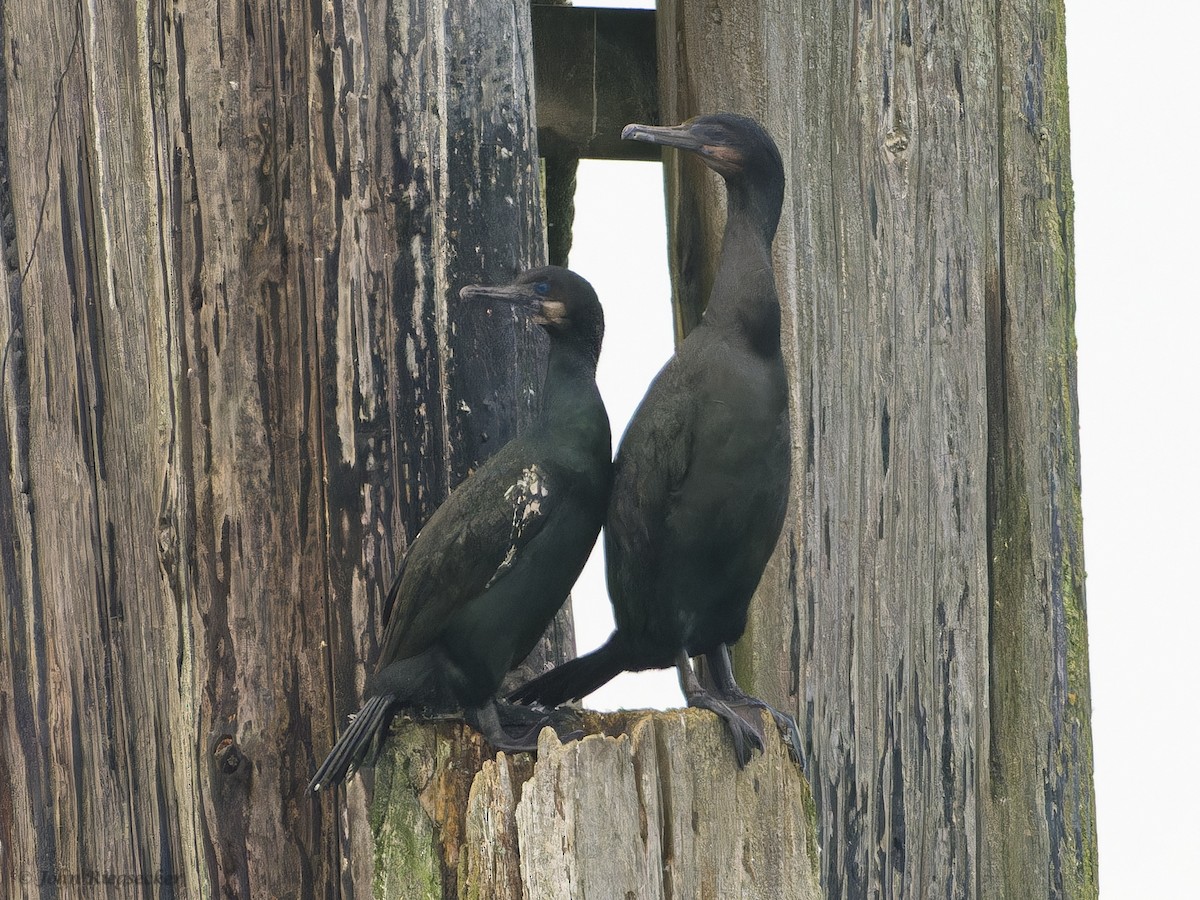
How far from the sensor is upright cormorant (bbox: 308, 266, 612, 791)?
2.81m

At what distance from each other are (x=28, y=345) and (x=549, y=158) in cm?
131

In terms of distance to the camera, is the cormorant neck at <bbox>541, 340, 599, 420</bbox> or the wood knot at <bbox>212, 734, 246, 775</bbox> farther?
the wood knot at <bbox>212, 734, 246, 775</bbox>

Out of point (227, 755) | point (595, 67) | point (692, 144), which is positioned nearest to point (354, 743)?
point (227, 755)

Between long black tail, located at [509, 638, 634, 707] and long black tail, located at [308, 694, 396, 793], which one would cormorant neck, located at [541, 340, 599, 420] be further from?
long black tail, located at [308, 694, 396, 793]

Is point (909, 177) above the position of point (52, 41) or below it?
below

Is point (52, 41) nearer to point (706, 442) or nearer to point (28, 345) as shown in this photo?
point (28, 345)

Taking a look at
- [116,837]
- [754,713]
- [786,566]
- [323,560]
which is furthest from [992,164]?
[116,837]

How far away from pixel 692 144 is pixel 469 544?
0.77 meters

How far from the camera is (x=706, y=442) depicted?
2818 millimetres

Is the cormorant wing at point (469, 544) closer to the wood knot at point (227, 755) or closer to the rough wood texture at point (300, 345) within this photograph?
the rough wood texture at point (300, 345)

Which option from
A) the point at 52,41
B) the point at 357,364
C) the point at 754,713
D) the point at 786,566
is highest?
the point at 52,41

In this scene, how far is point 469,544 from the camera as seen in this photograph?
2.81 metres

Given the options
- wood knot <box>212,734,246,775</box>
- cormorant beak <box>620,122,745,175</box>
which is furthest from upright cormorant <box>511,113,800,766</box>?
wood knot <box>212,734,246,775</box>

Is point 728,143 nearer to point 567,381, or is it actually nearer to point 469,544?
point 567,381
